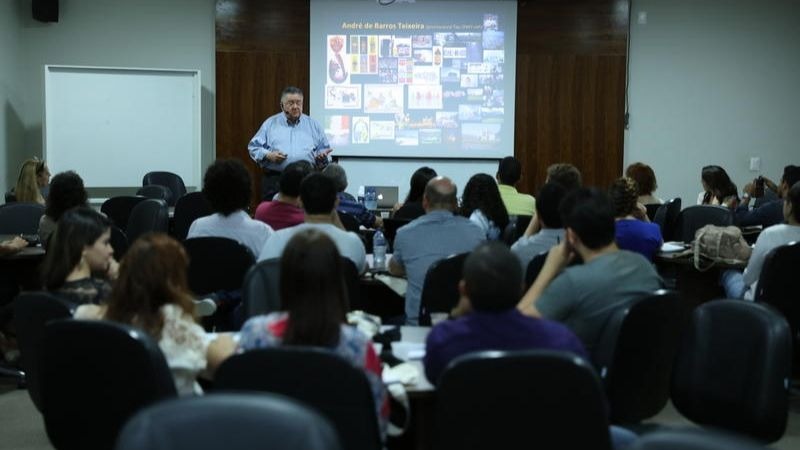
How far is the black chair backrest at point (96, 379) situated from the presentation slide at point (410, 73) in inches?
304

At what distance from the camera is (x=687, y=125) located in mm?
10852

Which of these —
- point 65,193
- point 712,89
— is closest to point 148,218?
point 65,193

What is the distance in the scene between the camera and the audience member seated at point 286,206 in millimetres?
5391

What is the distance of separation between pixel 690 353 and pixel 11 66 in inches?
347

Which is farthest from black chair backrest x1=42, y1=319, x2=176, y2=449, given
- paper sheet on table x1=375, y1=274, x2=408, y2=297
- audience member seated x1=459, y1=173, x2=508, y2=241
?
audience member seated x1=459, y1=173, x2=508, y2=241

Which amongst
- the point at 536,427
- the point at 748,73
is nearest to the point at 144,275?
the point at 536,427

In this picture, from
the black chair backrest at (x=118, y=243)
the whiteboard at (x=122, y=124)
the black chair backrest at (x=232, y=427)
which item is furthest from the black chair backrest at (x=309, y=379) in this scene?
the whiteboard at (x=122, y=124)

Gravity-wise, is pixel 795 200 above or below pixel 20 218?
above

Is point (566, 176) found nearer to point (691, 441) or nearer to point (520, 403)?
point (520, 403)

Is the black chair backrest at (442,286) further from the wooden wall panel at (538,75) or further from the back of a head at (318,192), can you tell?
the wooden wall panel at (538,75)

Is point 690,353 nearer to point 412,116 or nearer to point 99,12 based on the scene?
point 412,116

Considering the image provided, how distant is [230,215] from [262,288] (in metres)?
1.34

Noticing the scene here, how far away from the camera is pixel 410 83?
10375 mm

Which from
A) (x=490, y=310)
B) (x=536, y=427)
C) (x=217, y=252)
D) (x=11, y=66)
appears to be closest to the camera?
(x=536, y=427)
